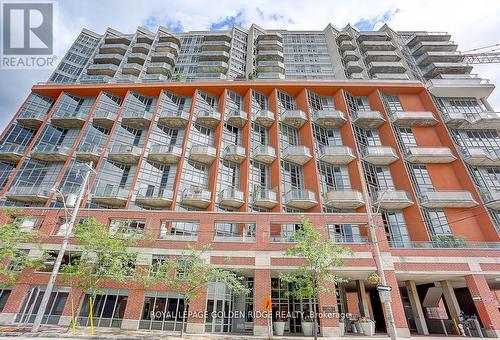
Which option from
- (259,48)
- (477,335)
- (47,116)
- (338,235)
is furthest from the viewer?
(259,48)

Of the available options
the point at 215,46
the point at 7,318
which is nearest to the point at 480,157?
the point at 215,46

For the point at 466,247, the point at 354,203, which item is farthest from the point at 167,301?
the point at 466,247

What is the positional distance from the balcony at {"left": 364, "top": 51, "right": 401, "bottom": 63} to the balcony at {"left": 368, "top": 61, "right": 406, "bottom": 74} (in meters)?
1.54

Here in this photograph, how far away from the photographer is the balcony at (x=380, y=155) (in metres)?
30.2

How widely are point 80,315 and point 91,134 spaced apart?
21.6m

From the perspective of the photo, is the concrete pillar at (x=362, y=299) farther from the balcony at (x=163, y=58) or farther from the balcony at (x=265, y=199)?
the balcony at (x=163, y=58)

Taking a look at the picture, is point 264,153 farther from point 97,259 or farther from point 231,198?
point 97,259

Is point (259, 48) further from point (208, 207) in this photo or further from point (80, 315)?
point (80, 315)

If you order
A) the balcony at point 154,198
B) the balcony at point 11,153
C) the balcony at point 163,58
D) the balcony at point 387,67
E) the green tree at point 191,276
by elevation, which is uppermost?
the balcony at point 163,58

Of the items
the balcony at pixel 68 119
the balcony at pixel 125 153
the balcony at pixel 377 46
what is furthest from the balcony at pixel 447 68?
the balcony at pixel 68 119

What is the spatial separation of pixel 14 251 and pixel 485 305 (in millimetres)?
36332

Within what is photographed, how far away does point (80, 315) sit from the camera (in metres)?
20.4

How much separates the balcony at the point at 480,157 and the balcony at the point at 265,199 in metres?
23.0

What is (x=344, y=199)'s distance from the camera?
89.1 ft
